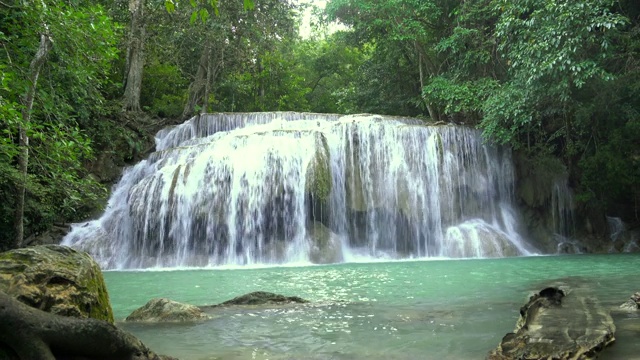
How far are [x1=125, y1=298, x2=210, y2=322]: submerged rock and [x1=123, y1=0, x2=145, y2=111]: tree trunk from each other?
15902 millimetres

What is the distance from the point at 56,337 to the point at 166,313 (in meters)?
2.58

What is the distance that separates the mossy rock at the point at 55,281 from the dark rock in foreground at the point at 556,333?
96.9 inches

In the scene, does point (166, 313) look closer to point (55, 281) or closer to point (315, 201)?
point (55, 281)

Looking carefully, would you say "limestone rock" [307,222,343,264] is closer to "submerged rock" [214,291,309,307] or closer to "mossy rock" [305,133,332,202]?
"mossy rock" [305,133,332,202]

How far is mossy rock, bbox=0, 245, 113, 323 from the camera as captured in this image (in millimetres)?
2834

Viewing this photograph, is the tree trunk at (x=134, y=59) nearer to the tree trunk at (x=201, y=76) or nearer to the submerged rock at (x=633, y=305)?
the tree trunk at (x=201, y=76)

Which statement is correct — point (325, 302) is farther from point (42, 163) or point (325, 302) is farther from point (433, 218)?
point (433, 218)

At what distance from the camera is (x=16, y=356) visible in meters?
2.43

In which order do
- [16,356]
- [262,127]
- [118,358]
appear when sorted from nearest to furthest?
[16,356]
[118,358]
[262,127]

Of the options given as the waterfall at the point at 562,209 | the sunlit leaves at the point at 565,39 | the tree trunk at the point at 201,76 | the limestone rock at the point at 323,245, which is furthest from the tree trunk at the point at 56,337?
the tree trunk at the point at 201,76

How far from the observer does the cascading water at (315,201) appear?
47.4ft

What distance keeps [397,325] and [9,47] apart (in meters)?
8.42

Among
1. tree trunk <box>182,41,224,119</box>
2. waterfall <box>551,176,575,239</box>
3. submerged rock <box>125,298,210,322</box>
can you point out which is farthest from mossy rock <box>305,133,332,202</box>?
submerged rock <box>125,298,210,322</box>

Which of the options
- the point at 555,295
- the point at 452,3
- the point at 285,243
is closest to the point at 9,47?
the point at 285,243
